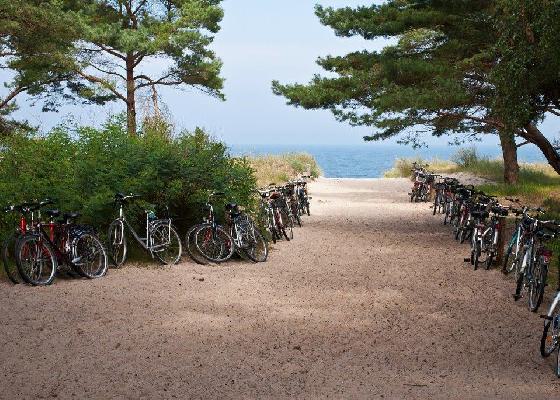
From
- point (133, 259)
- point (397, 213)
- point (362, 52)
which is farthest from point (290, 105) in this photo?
point (133, 259)

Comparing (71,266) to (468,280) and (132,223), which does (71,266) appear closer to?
(132,223)

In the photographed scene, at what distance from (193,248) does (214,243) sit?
0.38 m

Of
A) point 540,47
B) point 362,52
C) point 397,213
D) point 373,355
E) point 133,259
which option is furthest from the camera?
point 397,213

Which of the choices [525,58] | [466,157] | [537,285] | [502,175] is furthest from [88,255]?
[466,157]

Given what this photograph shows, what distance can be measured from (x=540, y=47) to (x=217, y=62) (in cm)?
1817

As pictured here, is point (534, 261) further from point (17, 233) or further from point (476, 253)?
point (17, 233)

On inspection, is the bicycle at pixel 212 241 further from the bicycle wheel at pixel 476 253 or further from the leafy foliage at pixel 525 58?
the leafy foliage at pixel 525 58

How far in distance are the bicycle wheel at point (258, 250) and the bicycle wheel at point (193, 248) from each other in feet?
2.34

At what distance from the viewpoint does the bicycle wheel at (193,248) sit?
10.6 metres

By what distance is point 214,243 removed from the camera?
1070cm

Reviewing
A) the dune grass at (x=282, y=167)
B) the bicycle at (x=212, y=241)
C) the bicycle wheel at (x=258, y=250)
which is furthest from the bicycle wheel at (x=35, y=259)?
the dune grass at (x=282, y=167)

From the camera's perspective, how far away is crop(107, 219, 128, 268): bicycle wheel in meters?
10.1

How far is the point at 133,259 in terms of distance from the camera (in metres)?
10.7

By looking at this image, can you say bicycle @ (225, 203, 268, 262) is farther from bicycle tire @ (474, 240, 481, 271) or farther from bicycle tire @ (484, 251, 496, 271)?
bicycle tire @ (484, 251, 496, 271)
